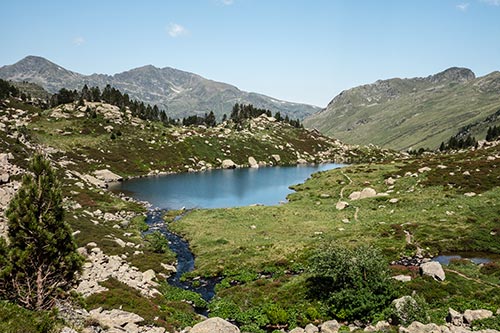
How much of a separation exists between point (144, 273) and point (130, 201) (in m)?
48.1

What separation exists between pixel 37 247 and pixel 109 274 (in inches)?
778

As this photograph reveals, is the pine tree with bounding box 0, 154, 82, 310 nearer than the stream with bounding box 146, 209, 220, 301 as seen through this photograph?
Yes

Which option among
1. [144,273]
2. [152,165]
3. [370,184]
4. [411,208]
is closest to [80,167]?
[152,165]

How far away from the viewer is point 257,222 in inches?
2537

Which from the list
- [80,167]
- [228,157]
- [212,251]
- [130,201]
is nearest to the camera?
[212,251]

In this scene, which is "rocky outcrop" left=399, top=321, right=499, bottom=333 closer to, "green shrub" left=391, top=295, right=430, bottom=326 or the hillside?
the hillside

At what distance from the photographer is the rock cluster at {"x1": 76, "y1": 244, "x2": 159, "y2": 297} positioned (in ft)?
104

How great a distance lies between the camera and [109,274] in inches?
1399

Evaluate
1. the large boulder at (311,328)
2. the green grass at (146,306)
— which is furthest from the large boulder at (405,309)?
the green grass at (146,306)

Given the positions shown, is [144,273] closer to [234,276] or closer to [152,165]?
[234,276]

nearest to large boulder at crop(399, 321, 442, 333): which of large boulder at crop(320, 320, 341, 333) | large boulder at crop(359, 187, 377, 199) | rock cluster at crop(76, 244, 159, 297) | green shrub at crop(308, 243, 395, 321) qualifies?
green shrub at crop(308, 243, 395, 321)

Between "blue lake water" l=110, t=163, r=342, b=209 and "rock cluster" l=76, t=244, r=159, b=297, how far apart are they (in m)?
42.2

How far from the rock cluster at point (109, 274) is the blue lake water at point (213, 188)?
42226 millimetres

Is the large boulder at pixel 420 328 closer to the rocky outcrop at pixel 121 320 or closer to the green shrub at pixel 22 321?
the rocky outcrop at pixel 121 320
